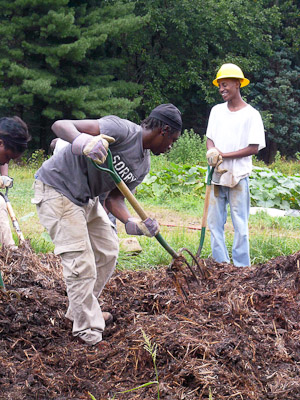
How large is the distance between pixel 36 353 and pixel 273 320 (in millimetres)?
1619

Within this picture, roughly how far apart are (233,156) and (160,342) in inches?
104

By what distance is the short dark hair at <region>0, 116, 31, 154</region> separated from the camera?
358 cm

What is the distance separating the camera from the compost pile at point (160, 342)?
3053 mm

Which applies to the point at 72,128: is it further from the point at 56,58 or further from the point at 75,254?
the point at 56,58

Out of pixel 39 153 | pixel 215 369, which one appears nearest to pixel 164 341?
pixel 215 369

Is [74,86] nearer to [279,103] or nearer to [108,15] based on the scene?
[108,15]

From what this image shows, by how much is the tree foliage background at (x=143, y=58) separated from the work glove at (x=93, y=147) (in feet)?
43.9

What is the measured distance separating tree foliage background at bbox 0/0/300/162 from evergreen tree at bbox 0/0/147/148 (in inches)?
1.3

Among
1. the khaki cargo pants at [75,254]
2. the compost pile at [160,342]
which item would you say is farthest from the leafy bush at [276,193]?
the khaki cargo pants at [75,254]

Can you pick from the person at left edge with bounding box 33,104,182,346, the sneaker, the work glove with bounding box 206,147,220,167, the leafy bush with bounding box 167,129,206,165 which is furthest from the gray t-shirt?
the leafy bush with bounding box 167,129,206,165

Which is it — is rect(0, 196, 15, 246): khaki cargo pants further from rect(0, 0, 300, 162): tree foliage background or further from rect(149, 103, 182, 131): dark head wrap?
rect(0, 0, 300, 162): tree foliage background

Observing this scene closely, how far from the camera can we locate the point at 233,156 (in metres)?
5.50

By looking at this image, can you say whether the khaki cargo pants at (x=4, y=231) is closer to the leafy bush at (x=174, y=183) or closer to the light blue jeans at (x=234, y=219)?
the light blue jeans at (x=234, y=219)

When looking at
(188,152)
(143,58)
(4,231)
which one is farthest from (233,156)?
(143,58)
